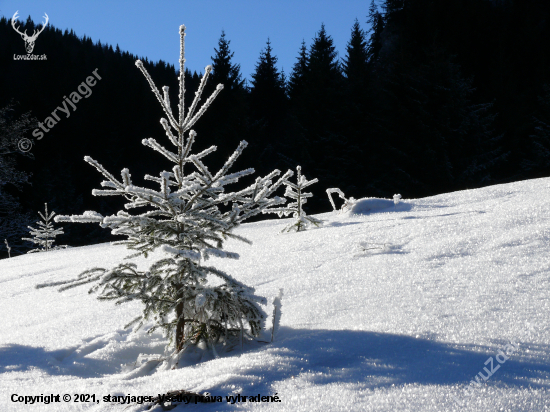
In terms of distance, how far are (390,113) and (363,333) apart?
2404 centimetres

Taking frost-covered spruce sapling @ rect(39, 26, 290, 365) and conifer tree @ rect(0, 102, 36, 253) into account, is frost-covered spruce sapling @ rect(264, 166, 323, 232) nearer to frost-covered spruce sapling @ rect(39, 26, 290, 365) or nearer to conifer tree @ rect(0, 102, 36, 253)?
frost-covered spruce sapling @ rect(39, 26, 290, 365)

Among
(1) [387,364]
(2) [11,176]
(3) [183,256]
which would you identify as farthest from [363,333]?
(2) [11,176]

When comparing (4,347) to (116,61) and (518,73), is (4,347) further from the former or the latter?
(116,61)

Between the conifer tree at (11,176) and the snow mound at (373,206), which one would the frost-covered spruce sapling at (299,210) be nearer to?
the snow mound at (373,206)

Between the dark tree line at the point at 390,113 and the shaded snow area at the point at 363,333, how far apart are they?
1825 cm

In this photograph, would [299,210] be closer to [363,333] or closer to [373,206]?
[373,206]

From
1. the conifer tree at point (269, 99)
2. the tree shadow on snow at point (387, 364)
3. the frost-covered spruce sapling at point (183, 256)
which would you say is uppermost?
the conifer tree at point (269, 99)

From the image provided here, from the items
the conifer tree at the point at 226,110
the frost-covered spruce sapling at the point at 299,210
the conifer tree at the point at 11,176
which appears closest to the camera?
the frost-covered spruce sapling at the point at 299,210

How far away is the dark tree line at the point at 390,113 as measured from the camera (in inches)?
836

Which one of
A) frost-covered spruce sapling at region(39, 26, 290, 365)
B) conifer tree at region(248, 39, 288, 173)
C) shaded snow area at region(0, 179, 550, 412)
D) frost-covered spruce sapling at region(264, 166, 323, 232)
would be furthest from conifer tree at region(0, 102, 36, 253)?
frost-covered spruce sapling at region(39, 26, 290, 365)

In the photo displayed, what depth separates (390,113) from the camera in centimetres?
2431

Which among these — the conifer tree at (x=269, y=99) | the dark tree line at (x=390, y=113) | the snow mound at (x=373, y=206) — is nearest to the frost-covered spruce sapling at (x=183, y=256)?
the snow mound at (x=373, y=206)

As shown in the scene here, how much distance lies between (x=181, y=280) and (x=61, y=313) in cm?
185

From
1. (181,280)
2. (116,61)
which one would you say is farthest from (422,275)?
(116,61)
